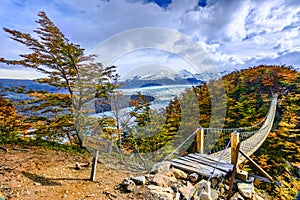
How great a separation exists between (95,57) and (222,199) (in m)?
3.08

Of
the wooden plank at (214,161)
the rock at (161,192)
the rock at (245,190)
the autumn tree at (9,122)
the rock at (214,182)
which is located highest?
the autumn tree at (9,122)

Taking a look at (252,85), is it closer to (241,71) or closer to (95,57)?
(241,71)

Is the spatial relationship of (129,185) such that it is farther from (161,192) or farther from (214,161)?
(214,161)

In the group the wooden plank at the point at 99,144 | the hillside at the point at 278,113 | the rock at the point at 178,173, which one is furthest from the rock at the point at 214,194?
the hillside at the point at 278,113

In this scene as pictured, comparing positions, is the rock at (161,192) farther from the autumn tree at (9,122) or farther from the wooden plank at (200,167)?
the autumn tree at (9,122)

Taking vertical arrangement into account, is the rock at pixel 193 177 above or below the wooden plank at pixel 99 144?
below

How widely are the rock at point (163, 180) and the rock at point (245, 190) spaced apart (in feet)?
3.70

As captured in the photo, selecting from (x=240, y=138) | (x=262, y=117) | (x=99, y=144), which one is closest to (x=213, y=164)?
(x=99, y=144)

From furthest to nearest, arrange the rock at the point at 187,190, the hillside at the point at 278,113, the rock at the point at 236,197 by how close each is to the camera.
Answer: the hillside at the point at 278,113 < the rock at the point at 236,197 < the rock at the point at 187,190

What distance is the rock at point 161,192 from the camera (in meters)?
1.88

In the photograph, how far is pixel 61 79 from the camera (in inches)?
139

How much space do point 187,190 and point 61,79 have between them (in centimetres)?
293

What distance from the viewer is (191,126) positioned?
600 centimetres

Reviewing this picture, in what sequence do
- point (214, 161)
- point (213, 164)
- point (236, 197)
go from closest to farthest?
point (236, 197) → point (213, 164) → point (214, 161)
